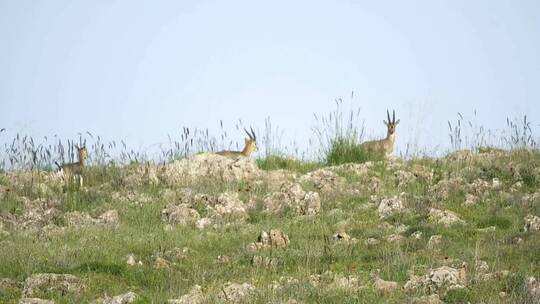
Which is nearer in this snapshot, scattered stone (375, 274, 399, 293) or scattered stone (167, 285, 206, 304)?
scattered stone (167, 285, 206, 304)

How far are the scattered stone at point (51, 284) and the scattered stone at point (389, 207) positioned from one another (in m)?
6.02

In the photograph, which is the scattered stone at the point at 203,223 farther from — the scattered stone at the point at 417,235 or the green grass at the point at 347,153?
the green grass at the point at 347,153

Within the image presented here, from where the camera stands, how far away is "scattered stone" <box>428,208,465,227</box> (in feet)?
46.9

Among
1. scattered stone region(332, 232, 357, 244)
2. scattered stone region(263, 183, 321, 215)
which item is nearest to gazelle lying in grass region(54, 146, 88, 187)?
scattered stone region(263, 183, 321, 215)

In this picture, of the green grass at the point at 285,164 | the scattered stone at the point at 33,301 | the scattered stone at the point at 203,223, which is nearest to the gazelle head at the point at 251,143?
the green grass at the point at 285,164

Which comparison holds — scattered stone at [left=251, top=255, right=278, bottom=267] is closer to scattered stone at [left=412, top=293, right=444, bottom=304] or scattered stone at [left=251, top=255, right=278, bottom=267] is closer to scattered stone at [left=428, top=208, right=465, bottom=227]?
scattered stone at [left=412, top=293, right=444, bottom=304]

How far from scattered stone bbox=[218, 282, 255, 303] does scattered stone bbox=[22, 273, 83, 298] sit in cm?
191

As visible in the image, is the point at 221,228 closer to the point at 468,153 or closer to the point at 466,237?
the point at 466,237

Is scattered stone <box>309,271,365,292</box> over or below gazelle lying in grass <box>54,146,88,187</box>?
below

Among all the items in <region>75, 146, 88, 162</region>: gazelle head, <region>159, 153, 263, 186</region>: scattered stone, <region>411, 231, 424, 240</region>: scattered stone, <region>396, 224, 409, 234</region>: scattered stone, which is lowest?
<region>411, 231, 424, 240</region>: scattered stone

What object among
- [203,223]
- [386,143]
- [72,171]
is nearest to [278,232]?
[203,223]

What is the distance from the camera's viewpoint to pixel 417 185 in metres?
17.7

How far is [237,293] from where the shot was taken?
32.4ft

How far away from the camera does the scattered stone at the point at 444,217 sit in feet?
46.9
